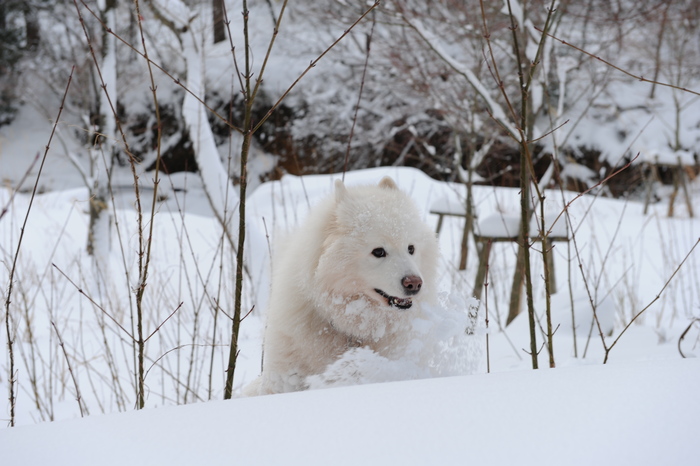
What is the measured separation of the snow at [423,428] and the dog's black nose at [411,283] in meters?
0.89

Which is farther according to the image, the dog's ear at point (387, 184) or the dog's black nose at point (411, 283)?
the dog's ear at point (387, 184)

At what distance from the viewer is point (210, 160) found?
547 centimetres

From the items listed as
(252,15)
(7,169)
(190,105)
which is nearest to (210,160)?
(190,105)

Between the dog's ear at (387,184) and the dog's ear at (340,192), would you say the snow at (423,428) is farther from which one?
the dog's ear at (387,184)

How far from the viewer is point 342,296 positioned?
7.68ft

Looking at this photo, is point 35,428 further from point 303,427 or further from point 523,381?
point 523,381

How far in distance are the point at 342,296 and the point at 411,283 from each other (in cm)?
32

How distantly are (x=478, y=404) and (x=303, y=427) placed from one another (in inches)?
14.8

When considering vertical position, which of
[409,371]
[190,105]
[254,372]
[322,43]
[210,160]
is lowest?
[254,372]

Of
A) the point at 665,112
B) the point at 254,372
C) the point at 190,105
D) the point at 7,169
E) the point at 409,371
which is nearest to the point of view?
the point at 409,371

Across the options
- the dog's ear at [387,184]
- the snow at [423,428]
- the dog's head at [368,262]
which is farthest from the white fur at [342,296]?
the snow at [423,428]

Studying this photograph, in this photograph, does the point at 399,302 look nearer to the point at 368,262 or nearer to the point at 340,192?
the point at 368,262

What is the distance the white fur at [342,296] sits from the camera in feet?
7.54

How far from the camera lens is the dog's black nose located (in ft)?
7.23
